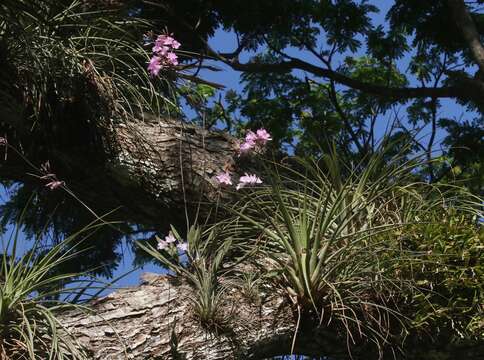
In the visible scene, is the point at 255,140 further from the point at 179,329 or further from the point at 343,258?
the point at 179,329

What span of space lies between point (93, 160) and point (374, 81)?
5.13 m

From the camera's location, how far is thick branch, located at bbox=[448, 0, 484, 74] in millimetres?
5844

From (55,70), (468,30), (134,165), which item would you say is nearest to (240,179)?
(134,165)

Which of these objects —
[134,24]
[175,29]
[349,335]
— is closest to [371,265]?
[349,335]

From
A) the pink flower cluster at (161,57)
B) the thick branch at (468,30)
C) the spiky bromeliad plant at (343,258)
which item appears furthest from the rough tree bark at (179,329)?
the thick branch at (468,30)

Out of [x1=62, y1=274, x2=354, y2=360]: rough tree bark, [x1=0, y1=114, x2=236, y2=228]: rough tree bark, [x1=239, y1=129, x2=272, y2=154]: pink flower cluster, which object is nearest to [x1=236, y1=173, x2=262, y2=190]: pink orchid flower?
[x1=239, y1=129, x2=272, y2=154]: pink flower cluster

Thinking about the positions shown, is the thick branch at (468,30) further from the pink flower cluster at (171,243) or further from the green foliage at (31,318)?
the green foliage at (31,318)

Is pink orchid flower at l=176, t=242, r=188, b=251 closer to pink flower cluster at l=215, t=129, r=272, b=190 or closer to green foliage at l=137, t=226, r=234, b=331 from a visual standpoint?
green foliage at l=137, t=226, r=234, b=331

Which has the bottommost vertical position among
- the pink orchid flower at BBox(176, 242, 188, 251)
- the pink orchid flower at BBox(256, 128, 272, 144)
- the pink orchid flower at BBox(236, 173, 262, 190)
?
the pink orchid flower at BBox(176, 242, 188, 251)

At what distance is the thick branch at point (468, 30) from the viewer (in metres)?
5.84

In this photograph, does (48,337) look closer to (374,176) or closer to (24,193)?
(374,176)

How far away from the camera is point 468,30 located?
19.7ft

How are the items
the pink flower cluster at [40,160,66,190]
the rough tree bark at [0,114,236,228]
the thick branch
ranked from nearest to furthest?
the pink flower cluster at [40,160,66,190] < the rough tree bark at [0,114,236,228] < the thick branch

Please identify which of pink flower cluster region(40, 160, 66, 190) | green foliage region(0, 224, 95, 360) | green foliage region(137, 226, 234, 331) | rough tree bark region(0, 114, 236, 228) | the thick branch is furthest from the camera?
the thick branch
